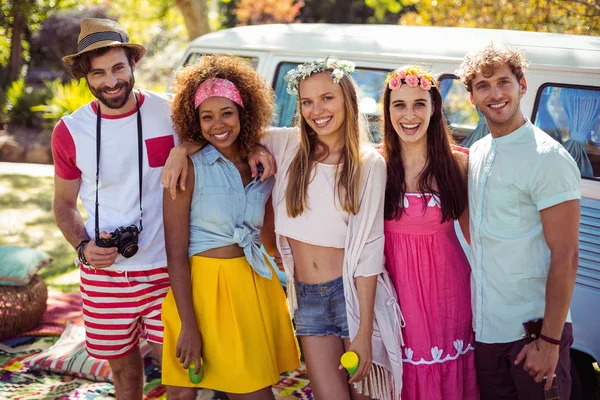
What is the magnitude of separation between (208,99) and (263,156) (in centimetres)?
36

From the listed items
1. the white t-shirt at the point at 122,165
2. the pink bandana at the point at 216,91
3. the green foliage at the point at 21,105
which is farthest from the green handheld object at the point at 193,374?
the green foliage at the point at 21,105

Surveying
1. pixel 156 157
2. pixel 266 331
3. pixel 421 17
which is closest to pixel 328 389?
pixel 266 331

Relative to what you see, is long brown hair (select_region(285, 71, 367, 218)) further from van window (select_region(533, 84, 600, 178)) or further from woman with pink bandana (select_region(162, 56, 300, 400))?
van window (select_region(533, 84, 600, 178))

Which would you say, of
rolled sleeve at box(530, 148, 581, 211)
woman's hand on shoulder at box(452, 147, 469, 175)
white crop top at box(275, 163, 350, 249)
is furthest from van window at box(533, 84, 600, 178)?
white crop top at box(275, 163, 350, 249)

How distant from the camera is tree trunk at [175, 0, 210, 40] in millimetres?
9373

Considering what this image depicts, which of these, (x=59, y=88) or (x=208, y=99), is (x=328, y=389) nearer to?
(x=208, y=99)

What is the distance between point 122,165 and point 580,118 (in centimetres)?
258

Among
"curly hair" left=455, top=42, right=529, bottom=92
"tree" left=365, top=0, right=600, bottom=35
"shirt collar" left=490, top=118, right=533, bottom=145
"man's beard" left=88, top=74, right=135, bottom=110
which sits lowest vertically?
"shirt collar" left=490, top=118, right=533, bottom=145

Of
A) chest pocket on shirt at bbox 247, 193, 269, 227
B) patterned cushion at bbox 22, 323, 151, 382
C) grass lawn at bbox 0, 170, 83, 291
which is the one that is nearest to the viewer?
chest pocket on shirt at bbox 247, 193, 269, 227

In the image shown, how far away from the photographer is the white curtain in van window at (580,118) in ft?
12.9

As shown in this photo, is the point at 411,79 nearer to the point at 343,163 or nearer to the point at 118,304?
the point at 343,163

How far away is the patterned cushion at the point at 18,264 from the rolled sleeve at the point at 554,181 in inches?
154

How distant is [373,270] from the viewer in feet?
9.82

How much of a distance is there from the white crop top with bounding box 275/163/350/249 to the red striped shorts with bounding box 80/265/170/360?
0.85 meters
